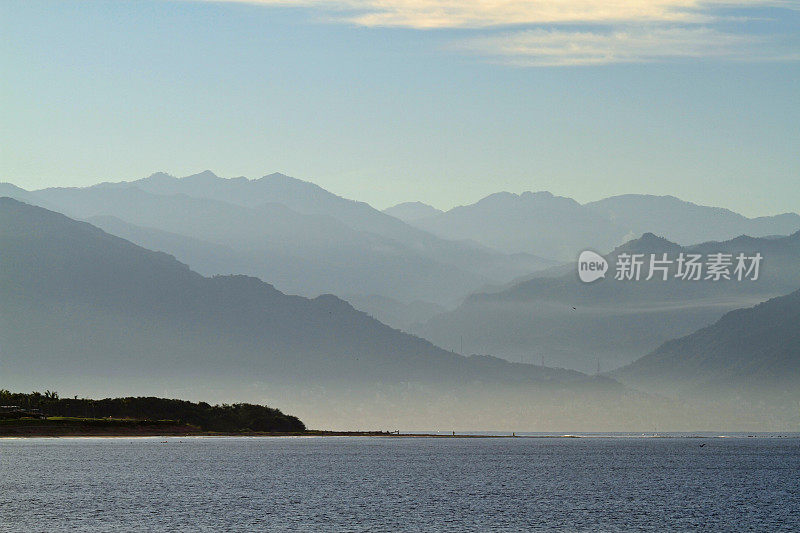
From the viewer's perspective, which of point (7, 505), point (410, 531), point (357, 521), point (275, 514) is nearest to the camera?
point (410, 531)

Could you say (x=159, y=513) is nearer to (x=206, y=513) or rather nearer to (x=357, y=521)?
(x=206, y=513)

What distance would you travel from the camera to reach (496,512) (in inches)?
7303

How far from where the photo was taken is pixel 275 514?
180 m

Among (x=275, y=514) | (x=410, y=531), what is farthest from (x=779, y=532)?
(x=275, y=514)

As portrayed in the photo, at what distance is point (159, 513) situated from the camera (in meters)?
181

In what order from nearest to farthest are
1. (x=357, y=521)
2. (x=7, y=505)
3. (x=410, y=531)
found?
1. (x=410, y=531)
2. (x=357, y=521)
3. (x=7, y=505)

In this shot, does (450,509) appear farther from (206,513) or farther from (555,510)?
(206,513)

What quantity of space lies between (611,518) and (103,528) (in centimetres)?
7148

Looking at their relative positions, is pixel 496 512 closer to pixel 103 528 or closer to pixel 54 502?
pixel 103 528

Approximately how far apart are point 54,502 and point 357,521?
187 ft

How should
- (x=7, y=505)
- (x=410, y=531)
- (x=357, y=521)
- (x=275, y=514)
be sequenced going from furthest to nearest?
(x=7, y=505) → (x=275, y=514) → (x=357, y=521) → (x=410, y=531)

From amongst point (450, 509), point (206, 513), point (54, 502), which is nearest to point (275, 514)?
point (206, 513)

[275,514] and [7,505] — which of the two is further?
[7,505]

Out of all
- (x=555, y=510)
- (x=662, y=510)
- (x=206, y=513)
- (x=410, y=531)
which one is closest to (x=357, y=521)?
(x=410, y=531)
